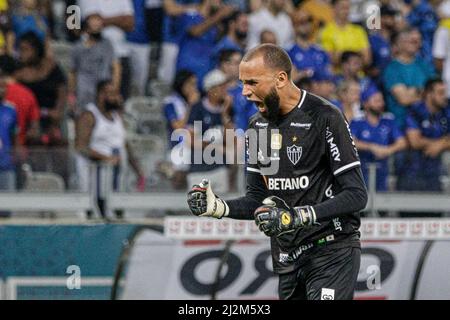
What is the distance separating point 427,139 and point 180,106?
9.67ft

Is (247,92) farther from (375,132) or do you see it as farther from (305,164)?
(375,132)

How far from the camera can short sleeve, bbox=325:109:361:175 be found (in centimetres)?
679

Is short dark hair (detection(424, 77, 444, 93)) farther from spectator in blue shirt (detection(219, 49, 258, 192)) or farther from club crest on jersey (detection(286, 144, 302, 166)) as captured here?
club crest on jersey (detection(286, 144, 302, 166))

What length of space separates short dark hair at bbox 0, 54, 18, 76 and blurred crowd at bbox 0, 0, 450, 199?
18 millimetres

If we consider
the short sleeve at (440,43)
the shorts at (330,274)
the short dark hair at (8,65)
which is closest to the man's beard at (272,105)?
the shorts at (330,274)

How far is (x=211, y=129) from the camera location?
37.2ft

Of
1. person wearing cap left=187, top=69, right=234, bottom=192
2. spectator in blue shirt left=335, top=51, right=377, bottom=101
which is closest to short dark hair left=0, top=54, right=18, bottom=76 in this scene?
person wearing cap left=187, top=69, right=234, bottom=192

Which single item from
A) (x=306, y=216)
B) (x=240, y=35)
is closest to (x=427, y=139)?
(x=240, y=35)

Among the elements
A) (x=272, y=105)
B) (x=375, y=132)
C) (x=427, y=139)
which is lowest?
(x=427, y=139)

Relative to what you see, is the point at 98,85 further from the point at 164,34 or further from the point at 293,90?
the point at 293,90

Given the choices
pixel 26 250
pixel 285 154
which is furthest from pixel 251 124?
pixel 26 250

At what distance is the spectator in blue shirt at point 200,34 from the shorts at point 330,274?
6492 mm

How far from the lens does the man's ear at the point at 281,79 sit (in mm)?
6884

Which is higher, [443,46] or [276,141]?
[443,46]
